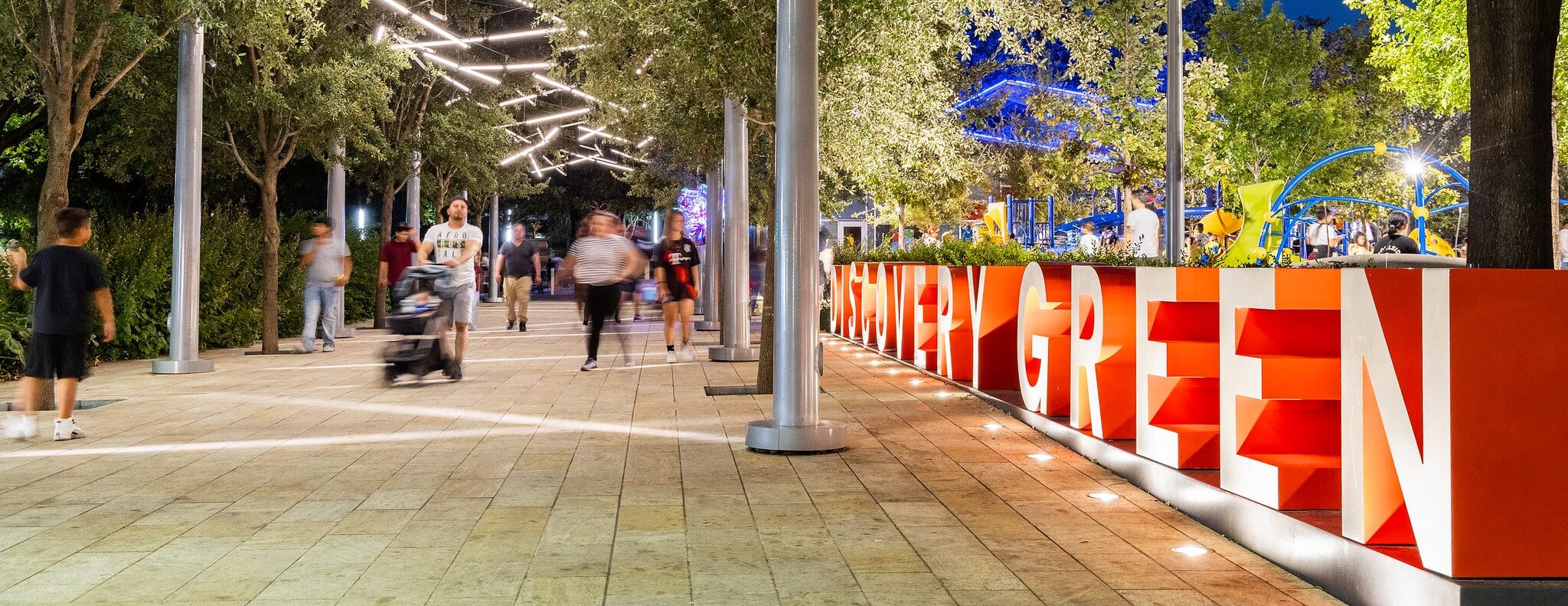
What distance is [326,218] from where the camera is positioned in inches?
691

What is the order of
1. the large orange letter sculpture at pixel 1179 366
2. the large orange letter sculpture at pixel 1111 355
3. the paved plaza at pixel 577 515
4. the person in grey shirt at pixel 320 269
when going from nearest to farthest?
the paved plaza at pixel 577 515, the large orange letter sculpture at pixel 1179 366, the large orange letter sculpture at pixel 1111 355, the person in grey shirt at pixel 320 269

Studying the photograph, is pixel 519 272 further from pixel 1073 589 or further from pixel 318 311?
pixel 1073 589

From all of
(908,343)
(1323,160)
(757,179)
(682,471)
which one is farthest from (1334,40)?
(682,471)

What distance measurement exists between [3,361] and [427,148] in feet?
42.6

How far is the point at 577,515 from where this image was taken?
6.67 metres

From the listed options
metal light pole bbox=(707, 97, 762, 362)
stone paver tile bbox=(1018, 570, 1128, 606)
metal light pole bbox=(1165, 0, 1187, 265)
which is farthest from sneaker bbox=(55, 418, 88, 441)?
metal light pole bbox=(1165, 0, 1187, 265)

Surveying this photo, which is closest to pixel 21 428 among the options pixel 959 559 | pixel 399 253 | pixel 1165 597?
pixel 959 559

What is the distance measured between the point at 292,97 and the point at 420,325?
5.97 meters

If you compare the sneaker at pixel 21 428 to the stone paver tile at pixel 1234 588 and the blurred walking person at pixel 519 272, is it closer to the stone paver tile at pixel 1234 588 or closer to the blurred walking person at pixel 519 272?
the stone paver tile at pixel 1234 588

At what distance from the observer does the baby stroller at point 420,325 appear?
43.5 ft

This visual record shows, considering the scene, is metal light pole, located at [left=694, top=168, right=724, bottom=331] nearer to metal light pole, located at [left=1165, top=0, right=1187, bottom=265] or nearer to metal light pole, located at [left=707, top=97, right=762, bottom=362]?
metal light pole, located at [left=707, top=97, right=762, bottom=362]

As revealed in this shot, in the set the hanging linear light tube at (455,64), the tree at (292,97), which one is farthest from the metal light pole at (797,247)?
the hanging linear light tube at (455,64)

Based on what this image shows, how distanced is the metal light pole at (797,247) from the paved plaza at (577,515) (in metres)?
0.31

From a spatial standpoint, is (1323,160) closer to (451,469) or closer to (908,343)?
(908,343)
